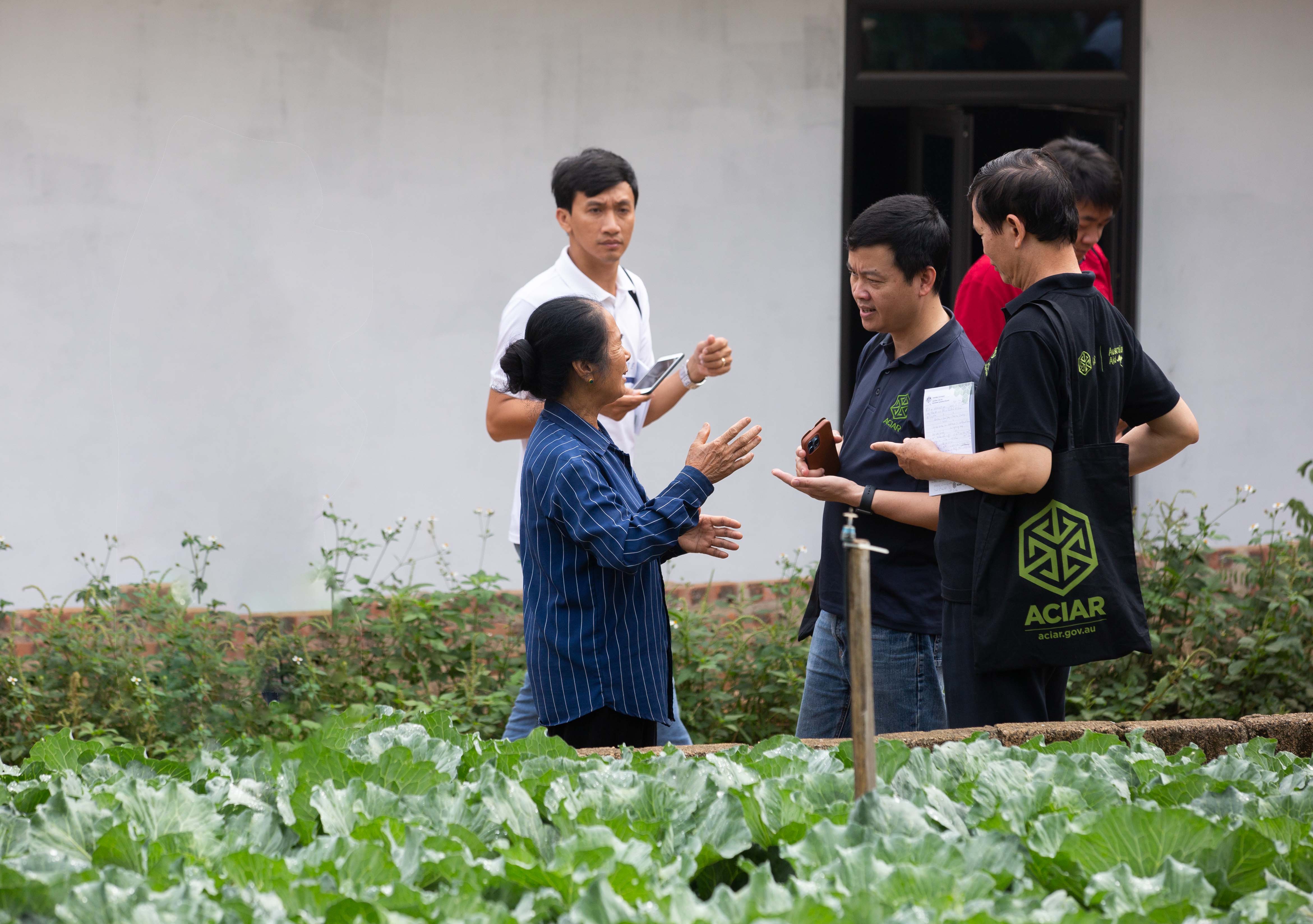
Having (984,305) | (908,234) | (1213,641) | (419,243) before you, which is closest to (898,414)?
(908,234)

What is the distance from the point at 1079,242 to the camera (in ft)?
9.88

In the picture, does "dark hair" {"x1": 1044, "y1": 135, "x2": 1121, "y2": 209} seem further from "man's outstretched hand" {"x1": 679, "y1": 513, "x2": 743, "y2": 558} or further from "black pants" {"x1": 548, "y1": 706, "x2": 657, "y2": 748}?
"black pants" {"x1": 548, "y1": 706, "x2": 657, "y2": 748}

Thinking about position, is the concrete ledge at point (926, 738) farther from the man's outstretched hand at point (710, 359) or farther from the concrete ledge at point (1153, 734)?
the man's outstretched hand at point (710, 359)

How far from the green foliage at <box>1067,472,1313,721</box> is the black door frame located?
4.81 ft

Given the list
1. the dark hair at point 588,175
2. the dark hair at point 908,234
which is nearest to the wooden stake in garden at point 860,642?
the dark hair at point 908,234

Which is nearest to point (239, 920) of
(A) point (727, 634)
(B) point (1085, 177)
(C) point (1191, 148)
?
(B) point (1085, 177)

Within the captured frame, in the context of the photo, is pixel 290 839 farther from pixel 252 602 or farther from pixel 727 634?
pixel 252 602

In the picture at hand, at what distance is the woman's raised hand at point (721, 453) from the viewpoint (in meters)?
2.56

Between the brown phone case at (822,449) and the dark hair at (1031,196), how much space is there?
57 centimetres

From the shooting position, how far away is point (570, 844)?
1.40m

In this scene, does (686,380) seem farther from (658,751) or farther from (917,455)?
(658,751)

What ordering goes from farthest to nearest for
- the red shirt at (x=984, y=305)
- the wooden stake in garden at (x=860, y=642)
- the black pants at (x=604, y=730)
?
the red shirt at (x=984, y=305), the black pants at (x=604, y=730), the wooden stake in garden at (x=860, y=642)

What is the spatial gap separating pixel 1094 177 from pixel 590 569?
1.65 metres

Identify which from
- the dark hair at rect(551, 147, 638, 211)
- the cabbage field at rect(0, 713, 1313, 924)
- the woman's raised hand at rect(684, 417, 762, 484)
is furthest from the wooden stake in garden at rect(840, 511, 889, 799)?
the dark hair at rect(551, 147, 638, 211)
